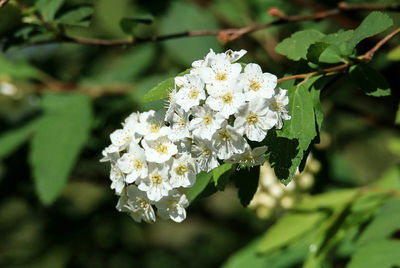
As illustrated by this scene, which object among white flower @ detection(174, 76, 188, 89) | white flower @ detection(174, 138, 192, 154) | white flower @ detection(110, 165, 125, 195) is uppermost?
white flower @ detection(174, 76, 188, 89)

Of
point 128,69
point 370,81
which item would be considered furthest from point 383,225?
point 128,69

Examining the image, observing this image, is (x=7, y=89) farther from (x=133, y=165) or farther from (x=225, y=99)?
(x=225, y=99)

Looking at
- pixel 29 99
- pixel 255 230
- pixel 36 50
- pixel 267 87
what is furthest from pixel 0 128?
pixel 267 87

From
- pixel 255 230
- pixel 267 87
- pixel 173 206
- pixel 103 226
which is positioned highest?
pixel 267 87

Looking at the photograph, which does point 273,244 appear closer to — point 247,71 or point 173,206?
point 173,206

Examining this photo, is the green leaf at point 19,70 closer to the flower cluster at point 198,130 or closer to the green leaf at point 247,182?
the flower cluster at point 198,130

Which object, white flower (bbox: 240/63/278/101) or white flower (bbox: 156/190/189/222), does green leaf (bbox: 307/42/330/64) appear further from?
Answer: white flower (bbox: 156/190/189/222)

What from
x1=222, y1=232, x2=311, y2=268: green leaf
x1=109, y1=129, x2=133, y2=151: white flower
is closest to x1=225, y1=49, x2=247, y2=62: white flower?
x1=109, y1=129, x2=133, y2=151: white flower
